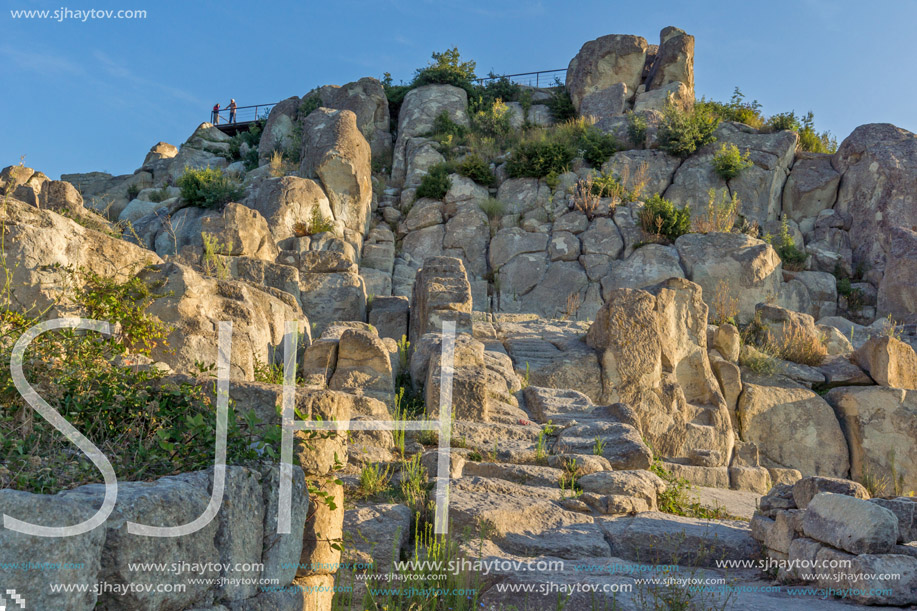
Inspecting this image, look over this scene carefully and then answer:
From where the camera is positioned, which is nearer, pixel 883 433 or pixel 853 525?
pixel 853 525

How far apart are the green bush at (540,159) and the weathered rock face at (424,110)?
3751 millimetres

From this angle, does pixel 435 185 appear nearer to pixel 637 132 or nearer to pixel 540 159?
pixel 540 159

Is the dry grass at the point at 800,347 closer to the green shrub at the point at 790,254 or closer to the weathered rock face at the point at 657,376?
the weathered rock face at the point at 657,376

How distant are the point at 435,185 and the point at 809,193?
9.77 meters

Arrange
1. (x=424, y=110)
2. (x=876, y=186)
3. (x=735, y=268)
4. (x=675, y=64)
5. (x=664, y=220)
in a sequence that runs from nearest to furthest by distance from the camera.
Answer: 1. (x=735, y=268)
2. (x=664, y=220)
3. (x=876, y=186)
4. (x=675, y=64)
5. (x=424, y=110)

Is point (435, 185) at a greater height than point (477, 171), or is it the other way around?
point (477, 171)

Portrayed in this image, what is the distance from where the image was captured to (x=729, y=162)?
1825 centimetres

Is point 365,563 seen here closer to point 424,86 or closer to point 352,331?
point 352,331

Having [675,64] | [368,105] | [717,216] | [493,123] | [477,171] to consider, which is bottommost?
[717,216]

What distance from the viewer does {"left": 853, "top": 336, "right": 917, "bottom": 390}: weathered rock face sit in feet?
34.3

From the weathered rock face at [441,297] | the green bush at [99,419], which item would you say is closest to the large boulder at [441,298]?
the weathered rock face at [441,297]

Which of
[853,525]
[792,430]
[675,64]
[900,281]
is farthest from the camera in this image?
[675,64]

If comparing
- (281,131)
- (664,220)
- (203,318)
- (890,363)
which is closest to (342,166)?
(664,220)

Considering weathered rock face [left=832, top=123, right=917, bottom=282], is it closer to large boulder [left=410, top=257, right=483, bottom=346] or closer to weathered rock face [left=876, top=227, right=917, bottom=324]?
weathered rock face [left=876, top=227, right=917, bottom=324]
